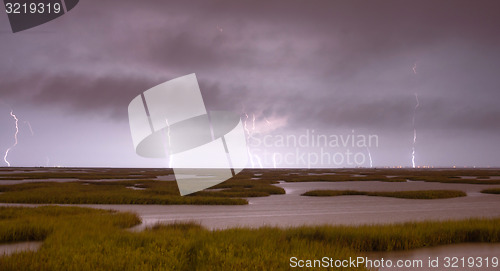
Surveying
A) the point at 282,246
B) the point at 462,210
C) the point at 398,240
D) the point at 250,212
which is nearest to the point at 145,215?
the point at 250,212

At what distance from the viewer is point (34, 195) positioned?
2550 centimetres

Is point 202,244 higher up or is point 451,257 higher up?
point 202,244

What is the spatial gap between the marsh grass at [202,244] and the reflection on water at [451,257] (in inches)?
18.8

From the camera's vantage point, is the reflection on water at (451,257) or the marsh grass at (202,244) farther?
the reflection on water at (451,257)

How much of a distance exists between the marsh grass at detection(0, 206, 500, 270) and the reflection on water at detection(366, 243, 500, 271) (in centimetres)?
48

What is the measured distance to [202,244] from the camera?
927 centimetres

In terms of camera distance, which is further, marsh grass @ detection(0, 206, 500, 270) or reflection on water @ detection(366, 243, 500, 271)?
reflection on water @ detection(366, 243, 500, 271)

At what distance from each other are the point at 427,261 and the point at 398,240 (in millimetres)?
1542

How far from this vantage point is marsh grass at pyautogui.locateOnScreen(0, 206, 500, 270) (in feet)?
25.0

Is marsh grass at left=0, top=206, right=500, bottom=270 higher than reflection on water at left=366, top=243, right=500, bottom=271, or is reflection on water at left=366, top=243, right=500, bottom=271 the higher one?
marsh grass at left=0, top=206, right=500, bottom=270

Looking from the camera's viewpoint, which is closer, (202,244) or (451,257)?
(202,244)

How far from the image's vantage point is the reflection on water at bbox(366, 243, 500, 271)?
9.38 metres

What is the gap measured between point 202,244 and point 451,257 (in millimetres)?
8242

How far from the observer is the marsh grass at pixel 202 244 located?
25.0ft
